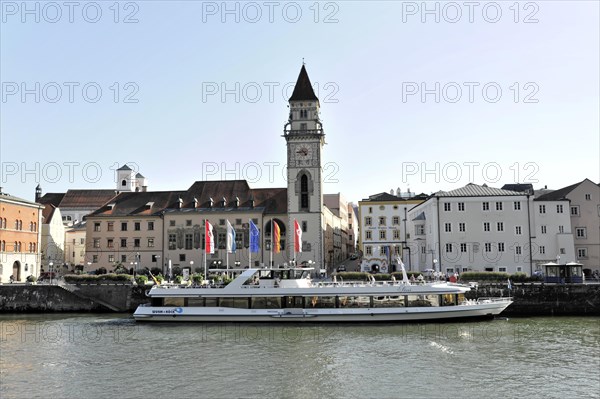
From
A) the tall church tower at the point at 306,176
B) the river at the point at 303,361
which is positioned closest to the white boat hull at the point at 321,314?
the river at the point at 303,361

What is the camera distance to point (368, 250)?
274ft

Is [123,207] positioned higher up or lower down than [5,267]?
higher up

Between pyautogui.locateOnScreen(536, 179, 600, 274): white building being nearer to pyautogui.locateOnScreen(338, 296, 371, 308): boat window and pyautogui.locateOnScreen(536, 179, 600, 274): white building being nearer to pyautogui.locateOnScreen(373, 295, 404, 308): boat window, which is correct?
pyautogui.locateOnScreen(373, 295, 404, 308): boat window

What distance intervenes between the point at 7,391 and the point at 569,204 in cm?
5807

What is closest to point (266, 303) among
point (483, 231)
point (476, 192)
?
point (483, 231)

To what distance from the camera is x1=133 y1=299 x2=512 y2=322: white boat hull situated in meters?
40.1

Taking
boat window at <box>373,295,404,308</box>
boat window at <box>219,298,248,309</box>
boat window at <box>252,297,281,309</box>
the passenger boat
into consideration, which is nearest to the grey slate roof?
the passenger boat

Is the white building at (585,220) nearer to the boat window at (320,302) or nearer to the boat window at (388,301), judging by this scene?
the boat window at (388,301)

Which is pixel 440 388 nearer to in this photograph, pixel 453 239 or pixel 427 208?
pixel 453 239

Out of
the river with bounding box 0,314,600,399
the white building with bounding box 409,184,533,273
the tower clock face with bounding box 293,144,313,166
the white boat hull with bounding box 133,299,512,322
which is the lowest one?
the river with bounding box 0,314,600,399

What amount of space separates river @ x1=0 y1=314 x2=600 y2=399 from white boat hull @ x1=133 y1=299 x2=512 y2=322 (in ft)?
2.83

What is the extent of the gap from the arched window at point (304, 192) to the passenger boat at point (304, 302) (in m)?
33.6

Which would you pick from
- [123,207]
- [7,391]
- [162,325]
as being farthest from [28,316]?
[123,207]

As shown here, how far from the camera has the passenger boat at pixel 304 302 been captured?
132ft
